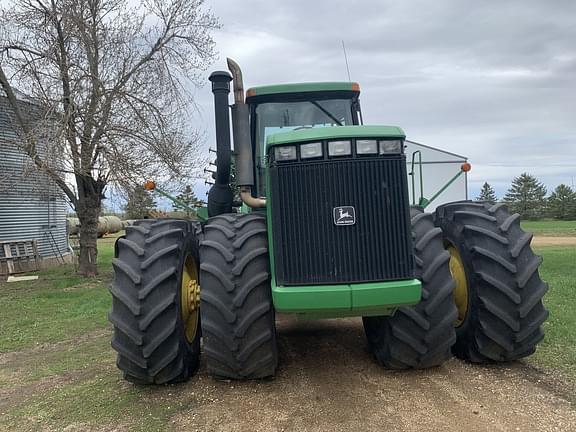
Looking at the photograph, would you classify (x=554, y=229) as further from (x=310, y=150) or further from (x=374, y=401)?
(x=310, y=150)

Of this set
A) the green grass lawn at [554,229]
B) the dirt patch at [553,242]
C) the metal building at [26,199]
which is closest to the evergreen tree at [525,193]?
the green grass lawn at [554,229]

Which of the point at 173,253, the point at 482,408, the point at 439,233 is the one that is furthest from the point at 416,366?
the point at 173,253

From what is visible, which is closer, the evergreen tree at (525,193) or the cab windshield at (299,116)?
the cab windshield at (299,116)

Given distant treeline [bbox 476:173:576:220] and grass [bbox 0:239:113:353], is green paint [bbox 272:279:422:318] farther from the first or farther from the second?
distant treeline [bbox 476:173:576:220]

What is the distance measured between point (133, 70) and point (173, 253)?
999cm

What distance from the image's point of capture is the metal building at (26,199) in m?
12.2

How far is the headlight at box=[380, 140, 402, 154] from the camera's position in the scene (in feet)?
11.8

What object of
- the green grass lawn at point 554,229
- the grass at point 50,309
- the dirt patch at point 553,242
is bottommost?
the green grass lawn at point 554,229

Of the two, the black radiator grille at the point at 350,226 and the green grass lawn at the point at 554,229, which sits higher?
the black radiator grille at the point at 350,226

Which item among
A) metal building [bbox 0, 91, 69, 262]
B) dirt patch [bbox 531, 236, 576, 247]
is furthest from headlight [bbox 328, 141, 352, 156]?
dirt patch [bbox 531, 236, 576, 247]

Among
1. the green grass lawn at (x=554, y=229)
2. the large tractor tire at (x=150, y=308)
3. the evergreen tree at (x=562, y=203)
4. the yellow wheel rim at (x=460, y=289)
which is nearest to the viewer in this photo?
the large tractor tire at (x=150, y=308)

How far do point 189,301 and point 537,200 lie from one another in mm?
65950

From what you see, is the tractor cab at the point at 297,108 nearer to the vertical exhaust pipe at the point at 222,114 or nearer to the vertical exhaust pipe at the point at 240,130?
the vertical exhaust pipe at the point at 222,114

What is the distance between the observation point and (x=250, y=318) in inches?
148
